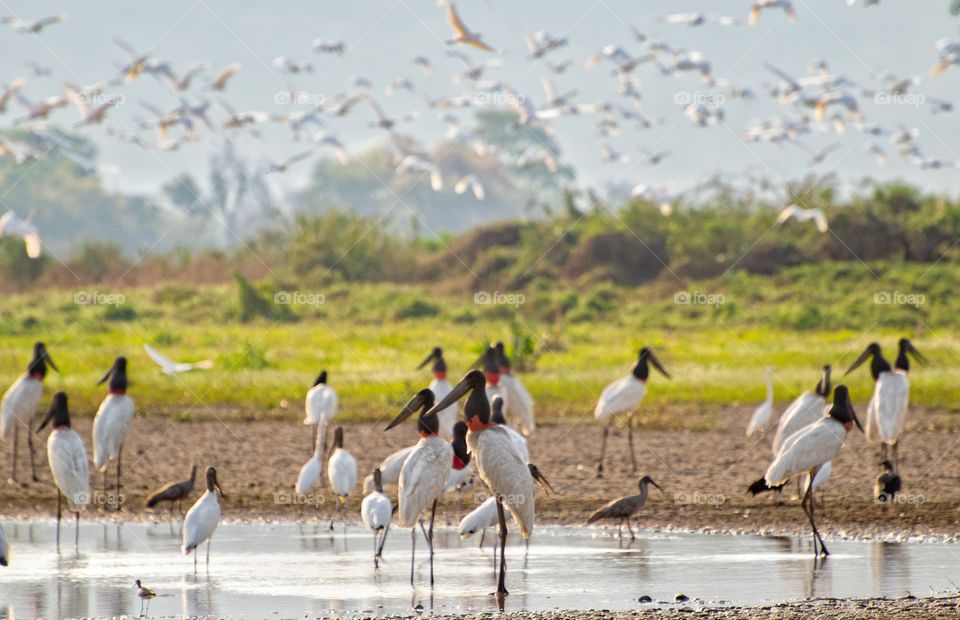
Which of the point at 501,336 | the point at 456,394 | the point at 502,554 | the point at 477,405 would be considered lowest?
the point at 502,554

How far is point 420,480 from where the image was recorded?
10680 millimetres

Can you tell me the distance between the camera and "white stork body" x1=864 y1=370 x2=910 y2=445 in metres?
14.9

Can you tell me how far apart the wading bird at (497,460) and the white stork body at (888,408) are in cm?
574

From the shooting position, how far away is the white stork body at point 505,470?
1025 centimetres

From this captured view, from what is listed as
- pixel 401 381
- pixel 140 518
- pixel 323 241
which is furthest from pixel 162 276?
pixel 140 518

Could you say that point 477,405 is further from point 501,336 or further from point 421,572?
point 501,336

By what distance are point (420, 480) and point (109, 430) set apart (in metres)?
4.65

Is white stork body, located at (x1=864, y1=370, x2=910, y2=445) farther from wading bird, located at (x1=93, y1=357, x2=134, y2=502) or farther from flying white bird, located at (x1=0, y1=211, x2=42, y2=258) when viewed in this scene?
flying white bird, located at (x1=0, y1=211, x2=42, y2=258)

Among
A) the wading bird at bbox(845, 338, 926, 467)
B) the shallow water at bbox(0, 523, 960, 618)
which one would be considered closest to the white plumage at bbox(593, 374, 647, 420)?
the wading bird at bbox(845, 338, 926, 467)

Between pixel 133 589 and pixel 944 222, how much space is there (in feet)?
123

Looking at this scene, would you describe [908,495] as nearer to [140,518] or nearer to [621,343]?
[140,518]

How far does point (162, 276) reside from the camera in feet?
155

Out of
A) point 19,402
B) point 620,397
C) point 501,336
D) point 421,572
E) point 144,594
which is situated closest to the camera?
point 144,594

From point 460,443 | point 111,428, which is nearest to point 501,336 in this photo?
point 111,428
